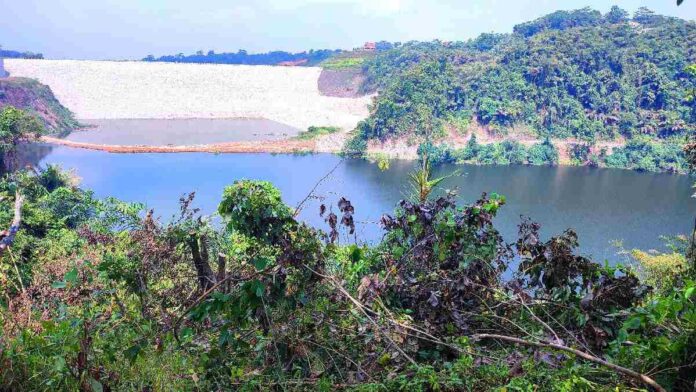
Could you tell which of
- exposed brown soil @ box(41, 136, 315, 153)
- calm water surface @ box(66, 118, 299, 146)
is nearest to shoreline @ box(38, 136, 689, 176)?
exposed brown soil @ box(41, 136, 315, 153)

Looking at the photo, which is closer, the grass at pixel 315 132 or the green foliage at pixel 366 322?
the green foliage at pixel 366 322

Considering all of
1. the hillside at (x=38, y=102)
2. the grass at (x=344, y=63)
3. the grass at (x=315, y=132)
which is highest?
the grass at (x=344, y=63)

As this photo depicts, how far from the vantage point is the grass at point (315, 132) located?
27.5 metres

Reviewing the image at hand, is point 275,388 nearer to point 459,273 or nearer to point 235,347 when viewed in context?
point 235,347

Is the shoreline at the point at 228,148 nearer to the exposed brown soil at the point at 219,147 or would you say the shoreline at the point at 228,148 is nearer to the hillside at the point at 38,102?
the exposed brown soil at the point at 219,147

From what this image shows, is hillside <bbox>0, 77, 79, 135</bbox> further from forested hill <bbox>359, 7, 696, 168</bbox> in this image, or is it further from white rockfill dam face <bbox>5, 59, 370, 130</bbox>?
forested hill <bbox>359, 7, 696, 168</bbox>

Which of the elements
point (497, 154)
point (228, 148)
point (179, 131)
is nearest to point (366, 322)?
point (497, 154)

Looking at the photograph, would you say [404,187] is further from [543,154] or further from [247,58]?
[247,58]

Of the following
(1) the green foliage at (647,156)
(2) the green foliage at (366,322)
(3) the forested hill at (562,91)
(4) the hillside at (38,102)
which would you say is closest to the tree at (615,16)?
(3) the forested hill at (562,91)

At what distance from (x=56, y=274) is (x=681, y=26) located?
111 feet

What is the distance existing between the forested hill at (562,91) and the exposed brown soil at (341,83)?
9147mm

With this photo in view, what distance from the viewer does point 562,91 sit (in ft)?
92.2

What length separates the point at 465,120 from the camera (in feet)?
88.6

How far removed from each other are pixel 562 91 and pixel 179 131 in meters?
19.0
